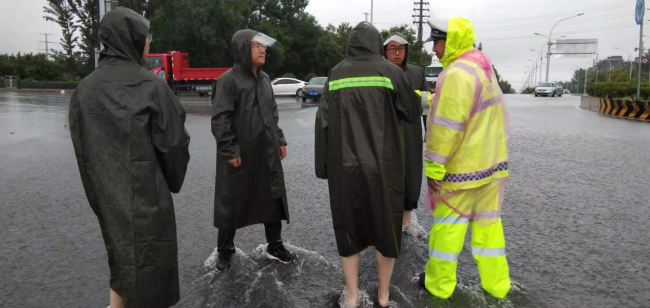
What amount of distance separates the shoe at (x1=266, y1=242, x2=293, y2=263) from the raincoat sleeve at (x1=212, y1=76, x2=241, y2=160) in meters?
0.86

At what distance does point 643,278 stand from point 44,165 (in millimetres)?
8258

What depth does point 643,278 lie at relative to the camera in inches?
161

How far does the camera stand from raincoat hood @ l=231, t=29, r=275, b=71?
4160 mm

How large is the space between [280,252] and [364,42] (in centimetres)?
190

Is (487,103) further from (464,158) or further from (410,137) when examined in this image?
(410,137)

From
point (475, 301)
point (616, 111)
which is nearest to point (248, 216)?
point (475, 301)

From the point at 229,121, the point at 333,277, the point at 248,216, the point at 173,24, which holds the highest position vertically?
the point at 173,24

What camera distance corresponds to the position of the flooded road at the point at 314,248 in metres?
3.75

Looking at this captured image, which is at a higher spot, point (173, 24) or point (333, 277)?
point (173, 24)

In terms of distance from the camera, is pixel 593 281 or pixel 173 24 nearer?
pixel 593 281

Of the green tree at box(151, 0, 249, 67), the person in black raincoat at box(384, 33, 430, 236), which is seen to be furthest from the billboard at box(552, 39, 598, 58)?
the person in black raincoat at box(384, 33, 430, 236)

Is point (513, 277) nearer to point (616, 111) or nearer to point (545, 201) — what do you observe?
point (545, 201)

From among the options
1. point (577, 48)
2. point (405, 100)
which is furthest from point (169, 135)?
point (577, 48)

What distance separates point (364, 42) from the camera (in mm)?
3422
